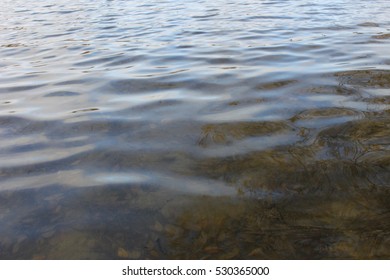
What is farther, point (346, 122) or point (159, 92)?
point (159, 92)

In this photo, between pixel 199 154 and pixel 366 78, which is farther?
pixel 366 78

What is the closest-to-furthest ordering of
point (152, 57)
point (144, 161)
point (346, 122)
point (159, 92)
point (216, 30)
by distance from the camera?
point (144, 161) → point (346, 122) → point (159, 92) → point (152, 57) → point (216, 30)

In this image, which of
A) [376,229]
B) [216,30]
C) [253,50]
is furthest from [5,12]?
[376,229]

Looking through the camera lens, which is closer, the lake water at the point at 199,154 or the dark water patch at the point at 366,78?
the lake water at the point at 199,154

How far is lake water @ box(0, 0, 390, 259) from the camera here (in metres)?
1.79

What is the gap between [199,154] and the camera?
8.14 ft

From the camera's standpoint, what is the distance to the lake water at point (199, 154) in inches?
70.6

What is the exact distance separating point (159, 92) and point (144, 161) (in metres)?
1.48

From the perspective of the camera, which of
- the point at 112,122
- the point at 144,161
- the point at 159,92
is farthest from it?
the point at 159,92

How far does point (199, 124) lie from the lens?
2.94 metres

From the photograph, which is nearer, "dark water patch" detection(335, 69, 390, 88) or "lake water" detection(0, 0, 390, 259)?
"lake water" detection(0, 0, 390, 259)

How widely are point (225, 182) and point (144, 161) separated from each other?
2.03 ft
